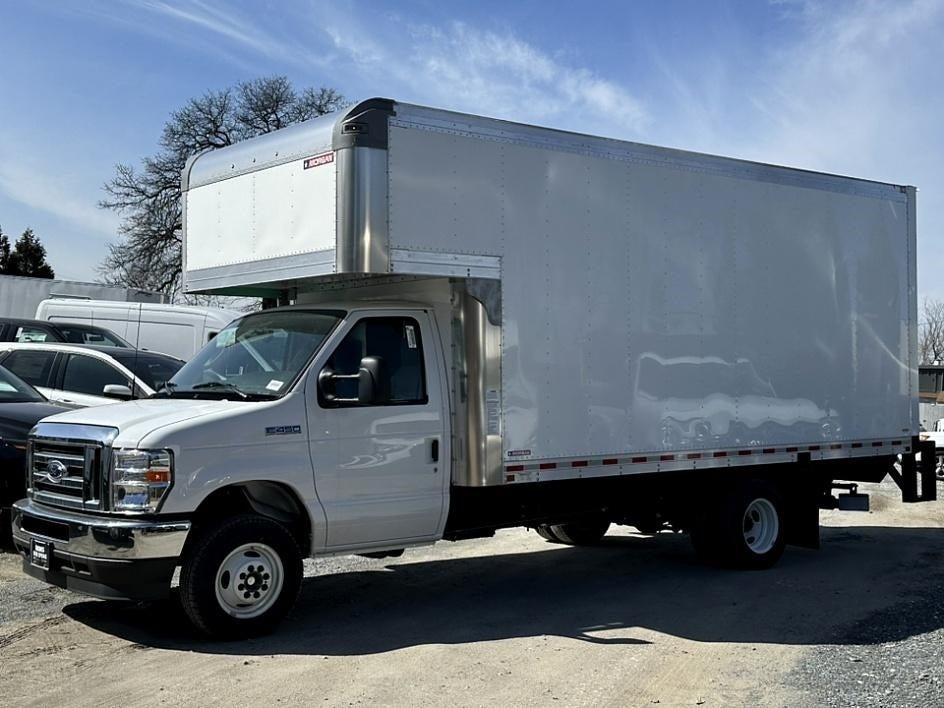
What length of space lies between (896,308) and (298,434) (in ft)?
22.5

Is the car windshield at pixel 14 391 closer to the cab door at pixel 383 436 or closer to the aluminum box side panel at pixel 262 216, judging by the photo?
the aluminum box side panel at pixel 262 216

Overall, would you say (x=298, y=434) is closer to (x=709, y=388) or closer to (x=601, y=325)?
(x=601, y=325)

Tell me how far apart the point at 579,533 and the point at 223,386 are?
5.21 metres

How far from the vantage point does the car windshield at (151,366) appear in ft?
43.4

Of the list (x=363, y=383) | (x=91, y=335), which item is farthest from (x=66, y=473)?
(x=91, y=335)

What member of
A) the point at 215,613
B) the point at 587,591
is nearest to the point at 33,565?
the point at 215,613

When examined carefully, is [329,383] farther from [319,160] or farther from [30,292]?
[30,292]

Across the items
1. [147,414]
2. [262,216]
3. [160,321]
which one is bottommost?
[147,414]

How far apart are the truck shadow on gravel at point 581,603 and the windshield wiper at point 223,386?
164 centimetres

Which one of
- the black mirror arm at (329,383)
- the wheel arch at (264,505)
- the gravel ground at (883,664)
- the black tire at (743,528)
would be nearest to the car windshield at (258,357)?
the black mirror arm at (329,383)

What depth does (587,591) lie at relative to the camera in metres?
9.23

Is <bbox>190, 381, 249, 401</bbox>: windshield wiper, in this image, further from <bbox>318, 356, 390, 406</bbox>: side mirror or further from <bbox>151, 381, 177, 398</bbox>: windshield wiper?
<bbox>318, 356, 390, 406</bbox>: side mirror

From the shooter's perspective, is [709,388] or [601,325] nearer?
[601,325]

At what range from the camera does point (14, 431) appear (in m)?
10.1
